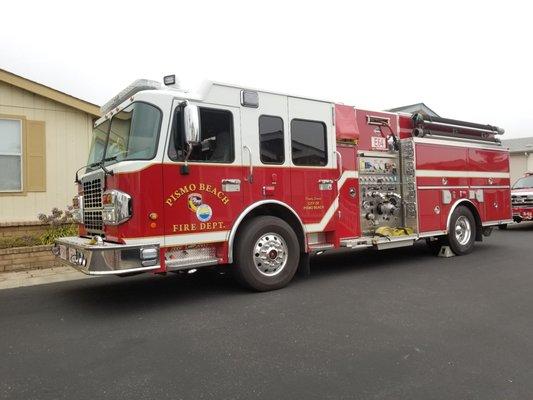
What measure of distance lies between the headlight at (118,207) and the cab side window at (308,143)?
252 cm

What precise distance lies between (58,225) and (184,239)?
531 cm

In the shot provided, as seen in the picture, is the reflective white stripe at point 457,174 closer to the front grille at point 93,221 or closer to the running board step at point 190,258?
the running board step at point 190,258

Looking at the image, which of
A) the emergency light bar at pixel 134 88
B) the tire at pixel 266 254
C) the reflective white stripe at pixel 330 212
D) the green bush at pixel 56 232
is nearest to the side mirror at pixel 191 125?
the emergency light bar at pixel 134 88

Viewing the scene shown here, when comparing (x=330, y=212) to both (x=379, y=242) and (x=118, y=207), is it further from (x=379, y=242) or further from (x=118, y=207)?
(x=118, y=207)

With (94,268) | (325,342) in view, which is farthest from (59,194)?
(325,342)

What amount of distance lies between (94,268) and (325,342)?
2.56m

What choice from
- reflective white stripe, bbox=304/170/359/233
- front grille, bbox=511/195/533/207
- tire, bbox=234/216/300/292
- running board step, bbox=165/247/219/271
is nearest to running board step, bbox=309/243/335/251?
reflective white stripe, bbox=304/170/359/233

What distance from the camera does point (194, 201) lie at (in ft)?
17.5

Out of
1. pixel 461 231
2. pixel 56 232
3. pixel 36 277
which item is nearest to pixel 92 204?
pixel 36 277

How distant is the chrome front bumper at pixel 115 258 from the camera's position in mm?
4609

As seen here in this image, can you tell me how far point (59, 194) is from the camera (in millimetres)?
10188

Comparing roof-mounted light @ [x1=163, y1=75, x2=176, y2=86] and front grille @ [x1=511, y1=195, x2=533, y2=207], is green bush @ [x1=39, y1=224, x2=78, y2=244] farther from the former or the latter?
front grille @ [x1=511, y1=195, x2=533, y2=207]

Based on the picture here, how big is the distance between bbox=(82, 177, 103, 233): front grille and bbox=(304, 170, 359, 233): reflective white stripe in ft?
9.32

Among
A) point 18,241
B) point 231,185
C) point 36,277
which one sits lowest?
point 36,277
